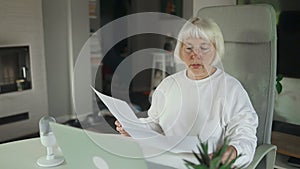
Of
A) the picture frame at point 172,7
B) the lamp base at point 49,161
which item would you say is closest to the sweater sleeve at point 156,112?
the lamp base at point 49,161

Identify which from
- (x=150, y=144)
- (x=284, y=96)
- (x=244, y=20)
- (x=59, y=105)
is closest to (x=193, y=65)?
(x=244, y=20)

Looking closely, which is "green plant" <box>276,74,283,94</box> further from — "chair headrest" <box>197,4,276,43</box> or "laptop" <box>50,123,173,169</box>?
"laptop" <box>50,123,173,169</box>

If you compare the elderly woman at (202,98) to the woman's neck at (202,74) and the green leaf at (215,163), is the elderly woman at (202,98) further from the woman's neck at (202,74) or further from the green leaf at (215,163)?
the green leaf at (215,163)

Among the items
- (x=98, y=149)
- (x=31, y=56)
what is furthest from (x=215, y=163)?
(x=31, y=56)

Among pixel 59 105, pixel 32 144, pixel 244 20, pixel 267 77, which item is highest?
pixel 244 20

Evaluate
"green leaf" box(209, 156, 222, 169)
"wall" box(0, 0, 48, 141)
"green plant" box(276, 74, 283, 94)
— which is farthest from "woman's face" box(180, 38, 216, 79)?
"wall" box(0, 0, 48, 141)

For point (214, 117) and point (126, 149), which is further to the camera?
point (214, 117)

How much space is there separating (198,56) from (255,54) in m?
0.30

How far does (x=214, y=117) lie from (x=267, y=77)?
1.08 ft

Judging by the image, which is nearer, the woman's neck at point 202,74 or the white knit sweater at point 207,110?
the white knit sweater at point 207,110

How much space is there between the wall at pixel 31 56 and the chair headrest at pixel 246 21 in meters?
2.16

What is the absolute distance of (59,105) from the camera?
380 cm

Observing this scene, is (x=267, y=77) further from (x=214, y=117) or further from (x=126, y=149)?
(x=126, y=149)

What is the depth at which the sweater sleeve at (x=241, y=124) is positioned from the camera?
3.85ft
